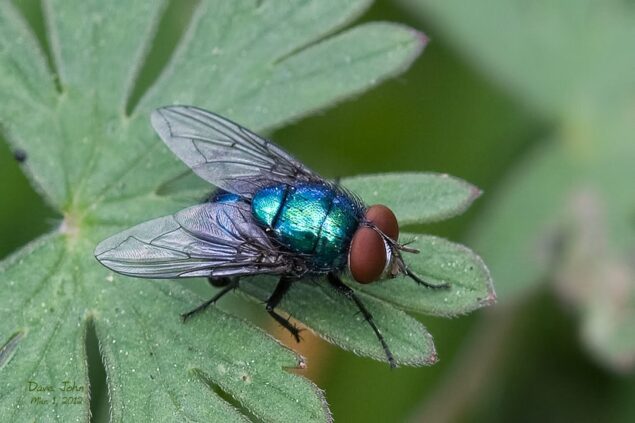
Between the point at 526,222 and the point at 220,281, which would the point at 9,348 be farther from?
the point at 526,222

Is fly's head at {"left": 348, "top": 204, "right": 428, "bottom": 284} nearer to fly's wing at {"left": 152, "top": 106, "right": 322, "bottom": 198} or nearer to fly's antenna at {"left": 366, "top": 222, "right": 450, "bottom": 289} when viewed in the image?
fly's antenna at {"left": 366, "top": 222, "right": 450, "bottom": 289}

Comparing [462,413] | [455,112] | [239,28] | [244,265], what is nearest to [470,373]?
[462,413]

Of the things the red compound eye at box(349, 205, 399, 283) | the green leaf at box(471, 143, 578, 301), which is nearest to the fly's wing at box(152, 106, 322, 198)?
the red compound eye at box(349, 205, 399, 283)

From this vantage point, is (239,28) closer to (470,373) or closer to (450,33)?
(450,33)

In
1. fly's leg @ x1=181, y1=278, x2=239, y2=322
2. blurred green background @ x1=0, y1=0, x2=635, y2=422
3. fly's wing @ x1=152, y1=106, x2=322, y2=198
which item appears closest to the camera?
fly's leg @ x1=181, y1=278, x2=239, y2=322

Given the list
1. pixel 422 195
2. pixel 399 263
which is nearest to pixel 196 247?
pixel 399 263

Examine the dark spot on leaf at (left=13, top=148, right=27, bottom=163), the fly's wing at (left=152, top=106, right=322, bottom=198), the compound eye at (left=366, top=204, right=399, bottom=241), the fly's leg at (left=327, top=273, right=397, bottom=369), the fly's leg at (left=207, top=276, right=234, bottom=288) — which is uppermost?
the compound eye at (left=366, top=204, right=399, bottom=241)
